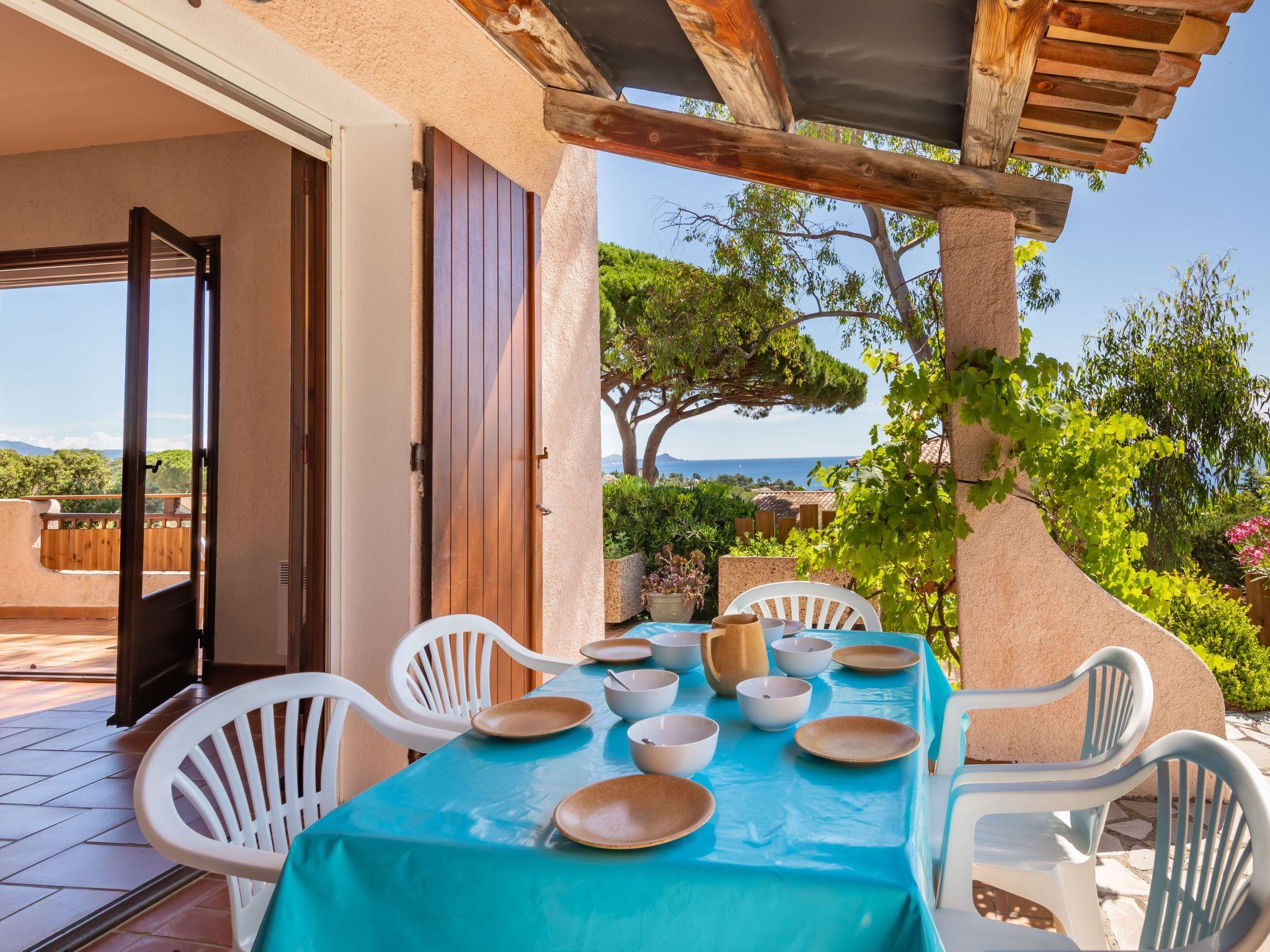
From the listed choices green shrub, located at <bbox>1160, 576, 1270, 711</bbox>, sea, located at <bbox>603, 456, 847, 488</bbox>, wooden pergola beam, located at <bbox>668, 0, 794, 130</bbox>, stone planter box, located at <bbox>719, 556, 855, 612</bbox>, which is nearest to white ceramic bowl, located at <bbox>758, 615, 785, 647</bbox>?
wooden pergola beam, located at <bbox>668, 0, 794, 130</bbox>

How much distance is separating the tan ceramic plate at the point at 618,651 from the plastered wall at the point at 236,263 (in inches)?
124

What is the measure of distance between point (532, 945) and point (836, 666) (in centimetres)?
115

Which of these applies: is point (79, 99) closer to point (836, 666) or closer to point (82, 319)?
point (82, 319)

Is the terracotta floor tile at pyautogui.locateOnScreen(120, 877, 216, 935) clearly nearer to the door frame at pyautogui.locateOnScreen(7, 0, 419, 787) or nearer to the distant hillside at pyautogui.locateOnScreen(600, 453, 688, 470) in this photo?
the door frame at pyautogui.locateOnScreen(7, 0, 419, 787)

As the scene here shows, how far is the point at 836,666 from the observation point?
1903 mm

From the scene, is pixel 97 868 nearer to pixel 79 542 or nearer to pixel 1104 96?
pixel 1104 96

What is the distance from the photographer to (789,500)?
10.2 m

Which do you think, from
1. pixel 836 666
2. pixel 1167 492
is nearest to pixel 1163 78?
pixel 836 666

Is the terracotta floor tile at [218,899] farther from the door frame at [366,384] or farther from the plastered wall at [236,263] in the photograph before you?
the plastered wall at [236,263]

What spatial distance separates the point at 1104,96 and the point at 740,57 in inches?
46.6

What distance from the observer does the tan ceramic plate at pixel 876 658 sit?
71.4 inches

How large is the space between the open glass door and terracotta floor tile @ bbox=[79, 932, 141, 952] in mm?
1894

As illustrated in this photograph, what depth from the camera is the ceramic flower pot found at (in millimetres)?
7094

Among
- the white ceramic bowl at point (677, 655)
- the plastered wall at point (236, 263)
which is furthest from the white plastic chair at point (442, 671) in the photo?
the plastered wall at point (236, 263)
